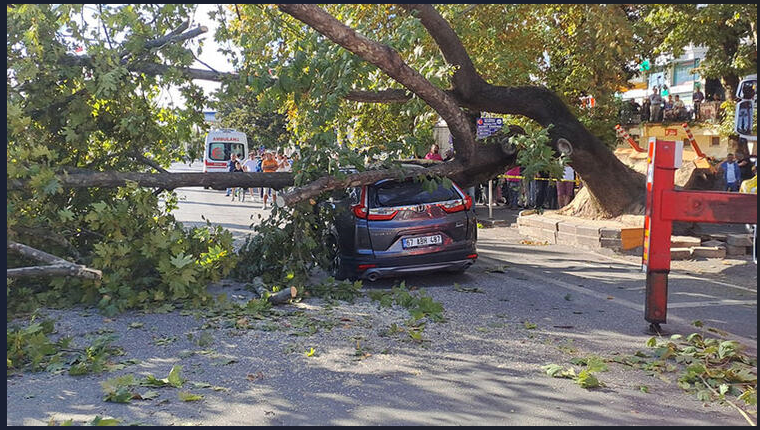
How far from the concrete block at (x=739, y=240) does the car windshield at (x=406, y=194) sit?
17.8ft

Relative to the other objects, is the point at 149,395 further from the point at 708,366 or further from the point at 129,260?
the point at 708,366

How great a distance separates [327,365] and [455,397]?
1.28 meters

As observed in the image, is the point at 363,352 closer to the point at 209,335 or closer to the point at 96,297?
the point at 209,335

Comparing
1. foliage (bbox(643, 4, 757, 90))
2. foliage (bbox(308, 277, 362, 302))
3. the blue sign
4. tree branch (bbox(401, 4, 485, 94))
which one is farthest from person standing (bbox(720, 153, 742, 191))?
foliage (bbox(308, 277, 362, 302))

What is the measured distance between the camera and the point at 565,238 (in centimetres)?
1372

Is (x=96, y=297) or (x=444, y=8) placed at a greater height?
(x=444, y=8)

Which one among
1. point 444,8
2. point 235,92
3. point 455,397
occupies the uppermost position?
point 444,8

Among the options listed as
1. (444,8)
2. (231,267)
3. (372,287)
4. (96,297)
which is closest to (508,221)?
(444,8)

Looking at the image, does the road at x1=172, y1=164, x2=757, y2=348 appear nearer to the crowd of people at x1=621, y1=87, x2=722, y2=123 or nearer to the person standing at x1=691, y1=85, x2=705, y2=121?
the crowd of people at x1=621, y1=87, x2=722, y2=123

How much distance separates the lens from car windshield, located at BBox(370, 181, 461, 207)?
9.51 metres

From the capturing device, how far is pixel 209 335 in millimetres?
6688

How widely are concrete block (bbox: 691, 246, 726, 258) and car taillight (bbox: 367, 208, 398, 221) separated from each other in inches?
221

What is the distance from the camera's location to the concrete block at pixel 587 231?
1280 cm

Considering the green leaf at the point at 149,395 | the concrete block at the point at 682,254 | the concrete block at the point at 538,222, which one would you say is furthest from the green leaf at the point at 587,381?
the concrete block at the point at 538,222
